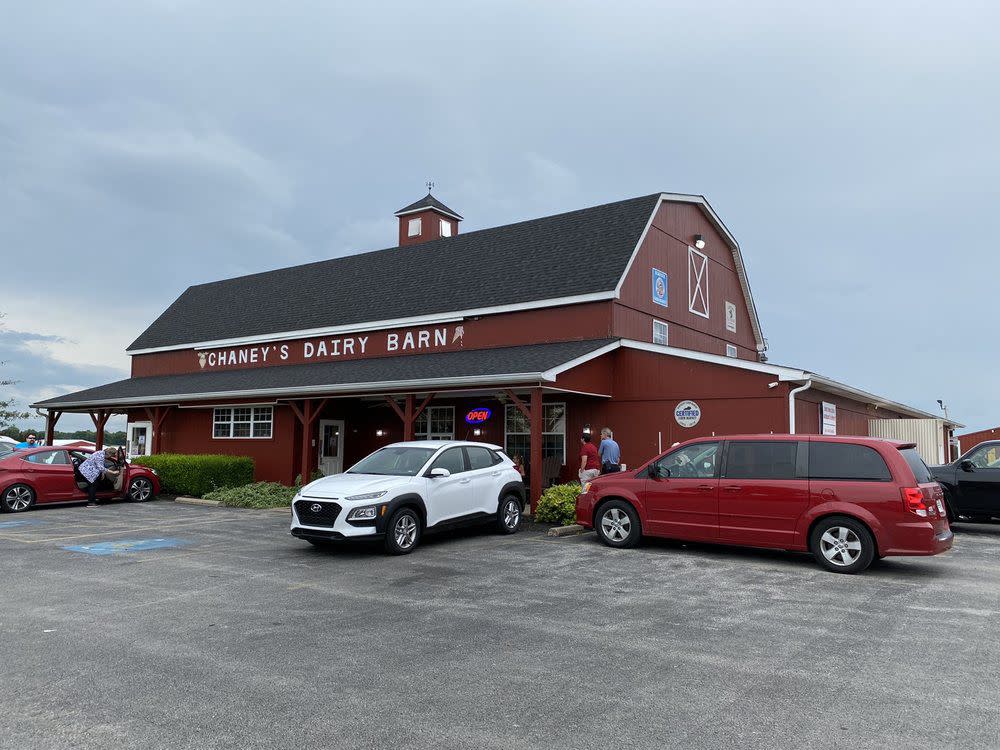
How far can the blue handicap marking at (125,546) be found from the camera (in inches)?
416

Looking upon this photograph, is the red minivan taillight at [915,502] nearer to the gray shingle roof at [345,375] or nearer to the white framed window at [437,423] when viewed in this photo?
the gray shingle roof at [345,375]

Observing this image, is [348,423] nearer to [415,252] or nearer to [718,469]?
[415,252]

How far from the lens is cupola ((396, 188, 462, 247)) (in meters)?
31.0

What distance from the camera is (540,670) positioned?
5211 millimetres

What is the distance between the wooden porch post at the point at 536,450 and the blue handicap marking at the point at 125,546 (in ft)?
21.0

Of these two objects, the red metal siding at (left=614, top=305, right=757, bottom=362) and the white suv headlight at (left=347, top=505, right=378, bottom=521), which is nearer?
the white suv headlight at (left=347, top=505, right=378, bottom=521)

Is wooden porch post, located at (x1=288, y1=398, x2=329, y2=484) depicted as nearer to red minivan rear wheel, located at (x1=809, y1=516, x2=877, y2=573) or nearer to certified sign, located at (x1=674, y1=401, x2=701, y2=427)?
certified sign, located at (x1=674, y1=401, x2=701, y2=427)

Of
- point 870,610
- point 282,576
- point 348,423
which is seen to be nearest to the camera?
point 870,610

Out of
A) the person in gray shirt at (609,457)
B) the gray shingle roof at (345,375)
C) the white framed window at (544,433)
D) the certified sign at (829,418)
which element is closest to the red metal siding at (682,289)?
the gray shingle roof at (345,375)

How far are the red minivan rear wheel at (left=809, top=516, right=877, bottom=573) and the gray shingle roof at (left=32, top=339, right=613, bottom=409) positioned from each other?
21.3 feet

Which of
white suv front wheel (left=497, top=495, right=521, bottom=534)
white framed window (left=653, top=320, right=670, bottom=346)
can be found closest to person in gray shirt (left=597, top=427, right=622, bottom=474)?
white suv front wheel (left=497, top=495, right=521, bottom=534)

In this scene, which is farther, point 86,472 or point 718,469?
point 86,472

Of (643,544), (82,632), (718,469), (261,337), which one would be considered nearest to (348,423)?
(261,337)

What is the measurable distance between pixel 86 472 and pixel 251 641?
1370 centimetres
